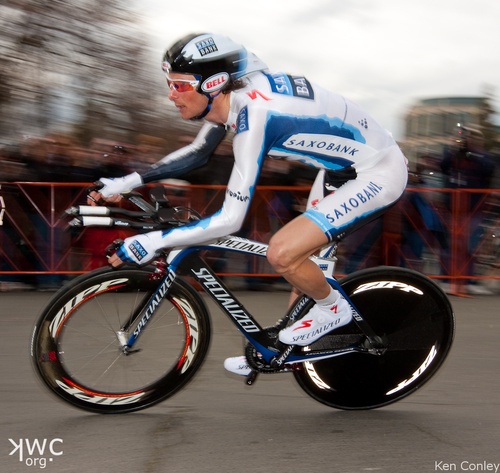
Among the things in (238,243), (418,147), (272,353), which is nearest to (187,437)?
(272,353)

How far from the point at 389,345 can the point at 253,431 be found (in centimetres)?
90

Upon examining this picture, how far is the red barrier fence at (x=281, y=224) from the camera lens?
30.0 ft

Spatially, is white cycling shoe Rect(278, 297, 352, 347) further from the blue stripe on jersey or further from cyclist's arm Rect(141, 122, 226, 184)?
cyclist's arm Rect(141, 122, 226, 184)

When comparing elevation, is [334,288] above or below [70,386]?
above

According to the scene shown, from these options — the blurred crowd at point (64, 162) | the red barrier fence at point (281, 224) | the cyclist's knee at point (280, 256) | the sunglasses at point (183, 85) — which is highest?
the sunglasses at point (183, 85)

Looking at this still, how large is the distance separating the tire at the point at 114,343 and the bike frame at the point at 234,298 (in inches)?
1.7

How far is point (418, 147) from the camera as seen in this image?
1076 cm

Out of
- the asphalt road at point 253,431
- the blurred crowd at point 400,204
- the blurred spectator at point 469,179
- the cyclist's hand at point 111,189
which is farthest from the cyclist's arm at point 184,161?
the blurred spectator at point 469,179

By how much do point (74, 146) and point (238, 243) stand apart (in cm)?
568

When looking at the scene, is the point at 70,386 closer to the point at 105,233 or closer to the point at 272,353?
the point at 272,353

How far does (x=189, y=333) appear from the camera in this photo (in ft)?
14.9

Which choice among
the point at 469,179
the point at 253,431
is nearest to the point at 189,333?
the point at 253,431

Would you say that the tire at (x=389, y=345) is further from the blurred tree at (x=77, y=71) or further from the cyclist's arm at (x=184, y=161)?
the blurred tree at (x=77, y=71)

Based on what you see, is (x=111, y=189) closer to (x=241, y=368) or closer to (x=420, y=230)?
(x=241, y=368)
